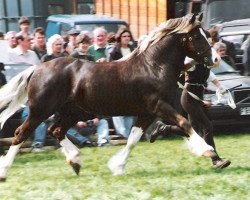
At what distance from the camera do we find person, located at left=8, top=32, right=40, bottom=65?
14.2m

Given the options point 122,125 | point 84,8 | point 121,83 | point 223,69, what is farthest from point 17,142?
point 84,8

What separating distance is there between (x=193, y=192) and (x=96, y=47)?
6.90 m

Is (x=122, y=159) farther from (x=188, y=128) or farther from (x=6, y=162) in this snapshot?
(x=6, y=162)

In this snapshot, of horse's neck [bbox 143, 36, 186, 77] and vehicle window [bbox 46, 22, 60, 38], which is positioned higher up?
horse's neck [bbox 143, 36, 186, 77]

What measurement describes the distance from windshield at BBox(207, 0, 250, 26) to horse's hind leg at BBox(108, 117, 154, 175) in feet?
28.3

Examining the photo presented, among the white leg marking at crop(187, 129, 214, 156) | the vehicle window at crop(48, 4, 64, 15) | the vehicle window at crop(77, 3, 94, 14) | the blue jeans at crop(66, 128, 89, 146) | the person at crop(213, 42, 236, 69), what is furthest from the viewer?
the vehicle window at crop(77, 3, 94, 14)

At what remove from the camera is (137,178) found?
945cm

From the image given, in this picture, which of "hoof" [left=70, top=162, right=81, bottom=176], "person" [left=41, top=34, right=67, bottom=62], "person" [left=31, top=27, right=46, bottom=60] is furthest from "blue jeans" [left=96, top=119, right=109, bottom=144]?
"hoof" [left=70, top=162, right=81, bottom=176]

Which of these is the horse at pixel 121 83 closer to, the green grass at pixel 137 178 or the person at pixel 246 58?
the green grass at pixel 137 178

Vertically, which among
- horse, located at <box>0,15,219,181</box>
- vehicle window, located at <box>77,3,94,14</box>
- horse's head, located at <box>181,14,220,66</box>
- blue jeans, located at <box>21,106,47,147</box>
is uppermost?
horse's head, located at <box>181,14,220,66</box>

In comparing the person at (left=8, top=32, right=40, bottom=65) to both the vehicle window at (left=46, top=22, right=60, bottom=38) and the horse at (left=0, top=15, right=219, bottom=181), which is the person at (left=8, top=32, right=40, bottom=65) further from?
the vehicle window at (left=46, top=22, right=60, bottom=38)

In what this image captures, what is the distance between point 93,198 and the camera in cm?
806

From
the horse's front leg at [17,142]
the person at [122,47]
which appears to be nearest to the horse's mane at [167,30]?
the horse's front leg at [17,142]

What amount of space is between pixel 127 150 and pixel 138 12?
41.5 feet
